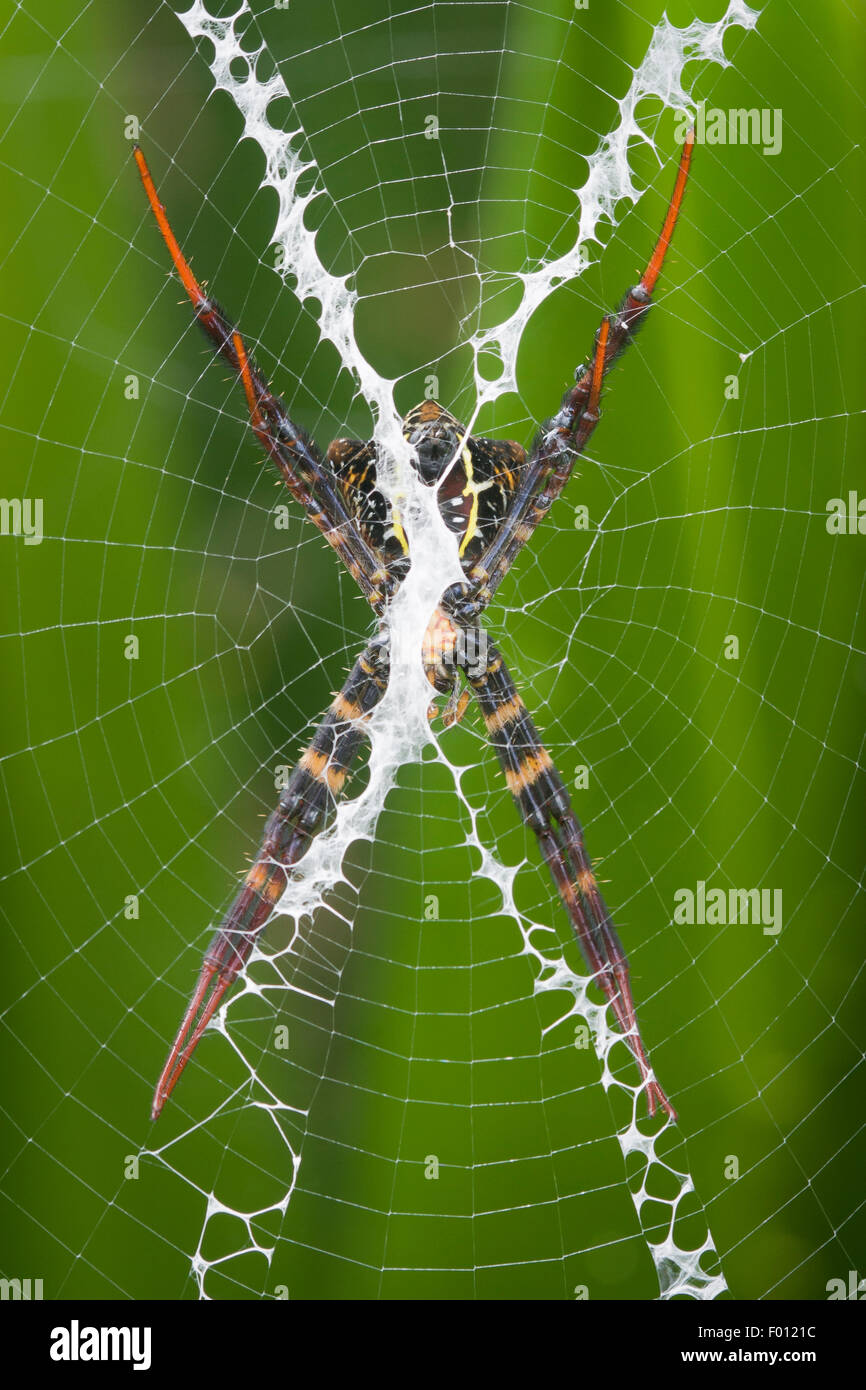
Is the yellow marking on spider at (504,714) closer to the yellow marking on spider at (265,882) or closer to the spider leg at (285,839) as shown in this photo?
the spider leg at (285,839)

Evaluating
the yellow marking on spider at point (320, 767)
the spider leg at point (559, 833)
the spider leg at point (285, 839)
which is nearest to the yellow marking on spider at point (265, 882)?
the spider leg at point (285, 839)

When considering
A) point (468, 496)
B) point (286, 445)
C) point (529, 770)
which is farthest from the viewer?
point (529, 770)

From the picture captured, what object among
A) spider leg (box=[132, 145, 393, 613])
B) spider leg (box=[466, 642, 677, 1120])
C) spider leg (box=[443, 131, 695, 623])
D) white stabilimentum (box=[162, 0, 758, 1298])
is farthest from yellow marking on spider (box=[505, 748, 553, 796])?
spider leg (box=[132, 145, 393, 613])

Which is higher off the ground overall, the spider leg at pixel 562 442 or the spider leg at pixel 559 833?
the spider leg at pixel 562 442

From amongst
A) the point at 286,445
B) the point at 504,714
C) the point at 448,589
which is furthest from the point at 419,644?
the point at 286,445

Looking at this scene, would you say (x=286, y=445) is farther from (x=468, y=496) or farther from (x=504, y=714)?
(x=504, y=714)

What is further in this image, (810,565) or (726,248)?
(810,565)

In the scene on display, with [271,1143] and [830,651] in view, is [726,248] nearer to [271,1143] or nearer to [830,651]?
[830,651]
